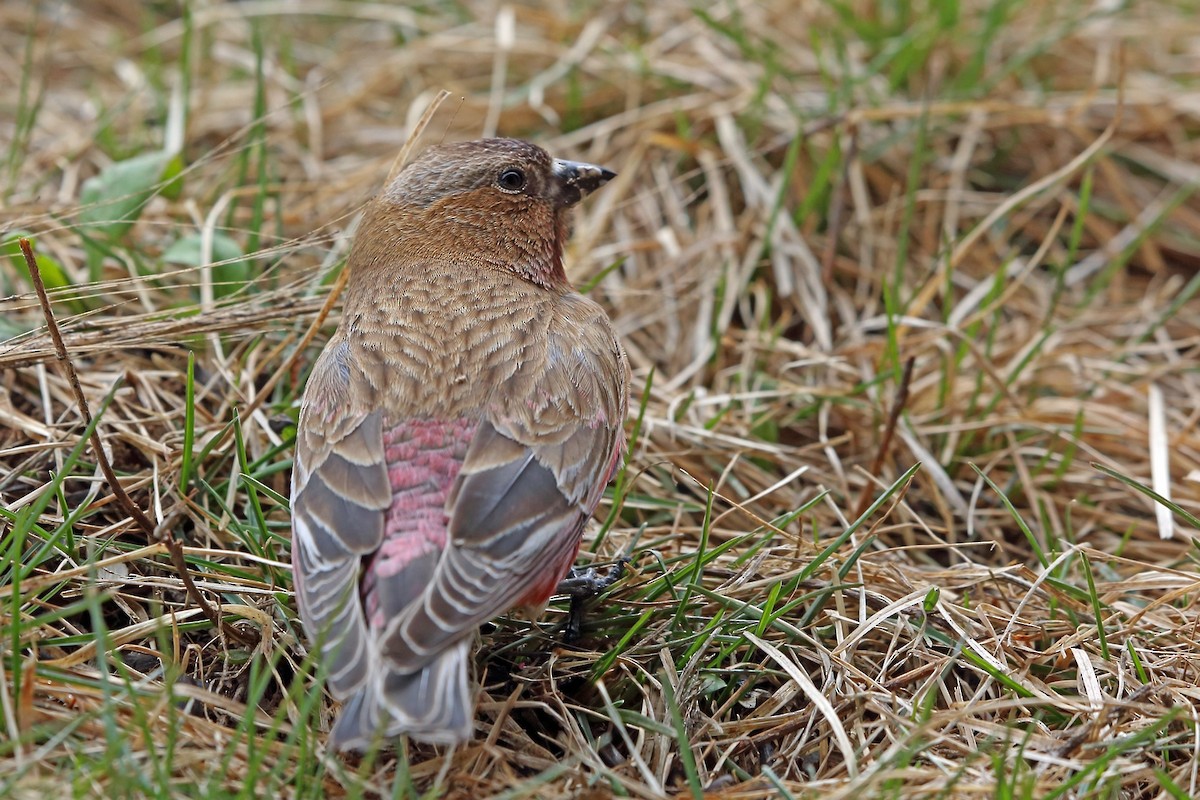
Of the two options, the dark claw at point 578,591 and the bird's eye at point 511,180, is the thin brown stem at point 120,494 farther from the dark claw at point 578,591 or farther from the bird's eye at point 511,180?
the bird's eye at point 511,180

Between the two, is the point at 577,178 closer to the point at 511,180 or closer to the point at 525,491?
the point at 511,180

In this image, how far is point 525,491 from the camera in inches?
123

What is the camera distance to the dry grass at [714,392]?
299 centimetres

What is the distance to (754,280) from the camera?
207 inches

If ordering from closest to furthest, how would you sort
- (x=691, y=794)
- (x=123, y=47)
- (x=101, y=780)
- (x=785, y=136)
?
(x=101, y=780), (x=691, y=794), (x=785, y=136), (x=123, y=47)

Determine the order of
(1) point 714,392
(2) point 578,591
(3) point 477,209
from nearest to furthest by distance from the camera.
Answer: (2) point 578,591
(3) point 477,209
(1) point 714,392

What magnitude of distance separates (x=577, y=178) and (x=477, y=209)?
15.7 inches

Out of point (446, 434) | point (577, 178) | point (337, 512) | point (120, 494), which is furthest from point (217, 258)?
point (337, 512)

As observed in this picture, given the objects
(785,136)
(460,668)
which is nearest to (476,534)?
(460,668)

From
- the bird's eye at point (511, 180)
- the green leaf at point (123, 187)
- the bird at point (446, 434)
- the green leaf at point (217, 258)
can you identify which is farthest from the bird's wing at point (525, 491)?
the green leaf at point (123, 187)

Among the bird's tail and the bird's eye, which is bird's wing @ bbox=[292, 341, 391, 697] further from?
the bird's eye

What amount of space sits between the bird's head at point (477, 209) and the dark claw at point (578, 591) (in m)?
1.02

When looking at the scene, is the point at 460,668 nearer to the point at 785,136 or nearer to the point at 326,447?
the point at 326,447

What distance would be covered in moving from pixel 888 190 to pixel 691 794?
140 inches
